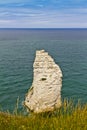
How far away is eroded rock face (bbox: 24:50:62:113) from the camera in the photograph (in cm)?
1264

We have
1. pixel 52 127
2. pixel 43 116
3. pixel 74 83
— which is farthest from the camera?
pixel 74 83

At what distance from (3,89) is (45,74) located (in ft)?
99.7

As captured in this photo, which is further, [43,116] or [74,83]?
[74,83]

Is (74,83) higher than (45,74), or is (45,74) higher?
(45,74)

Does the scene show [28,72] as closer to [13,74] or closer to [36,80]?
[13,74]

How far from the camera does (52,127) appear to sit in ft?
29.9

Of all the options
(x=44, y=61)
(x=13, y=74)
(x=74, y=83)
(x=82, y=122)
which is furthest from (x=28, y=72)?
(x=82, y=122)

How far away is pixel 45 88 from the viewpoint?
12.7 metres

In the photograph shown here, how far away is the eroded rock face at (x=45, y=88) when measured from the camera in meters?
12.6

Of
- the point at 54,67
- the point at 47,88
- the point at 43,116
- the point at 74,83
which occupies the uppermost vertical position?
the point at 54,67

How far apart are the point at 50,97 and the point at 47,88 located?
0.40 metres

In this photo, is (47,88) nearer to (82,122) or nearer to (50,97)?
(50,97)

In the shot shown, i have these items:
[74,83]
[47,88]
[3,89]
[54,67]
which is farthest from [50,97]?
[74,83]

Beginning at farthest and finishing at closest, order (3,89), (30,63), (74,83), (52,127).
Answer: (30,63) → (74,83) → (3,89) → (52,127)
